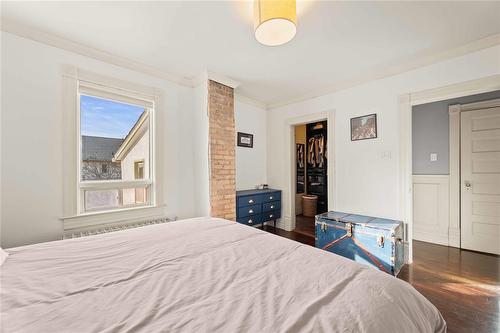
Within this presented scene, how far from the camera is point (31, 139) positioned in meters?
2.03


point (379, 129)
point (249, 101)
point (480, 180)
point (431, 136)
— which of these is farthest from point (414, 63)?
point (249, 101)

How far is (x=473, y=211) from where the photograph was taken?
120 inches

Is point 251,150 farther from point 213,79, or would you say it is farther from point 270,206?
Answer: point 213,79

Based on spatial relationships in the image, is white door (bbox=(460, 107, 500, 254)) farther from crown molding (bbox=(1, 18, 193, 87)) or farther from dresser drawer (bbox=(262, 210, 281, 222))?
crown molding (bbox=(1, 18, 193, 87))

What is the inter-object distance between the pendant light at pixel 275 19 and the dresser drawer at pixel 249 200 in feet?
7.51

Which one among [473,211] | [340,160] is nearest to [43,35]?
[340,160]

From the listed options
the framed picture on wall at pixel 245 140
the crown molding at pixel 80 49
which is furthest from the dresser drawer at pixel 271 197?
the crown molding at pixel 80 49

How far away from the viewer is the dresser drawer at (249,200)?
3432 mm

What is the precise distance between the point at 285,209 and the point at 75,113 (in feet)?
11.2

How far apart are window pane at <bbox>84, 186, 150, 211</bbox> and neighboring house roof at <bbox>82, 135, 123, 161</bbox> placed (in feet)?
1.28

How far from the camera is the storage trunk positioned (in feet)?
7.88

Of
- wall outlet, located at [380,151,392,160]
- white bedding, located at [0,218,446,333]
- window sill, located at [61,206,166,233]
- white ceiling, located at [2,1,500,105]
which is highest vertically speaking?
white ceiling, located at [2,1,500,105]

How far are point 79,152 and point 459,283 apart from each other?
13.7ft

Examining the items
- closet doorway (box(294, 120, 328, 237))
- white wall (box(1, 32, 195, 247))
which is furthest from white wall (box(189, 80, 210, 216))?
closet doorway (box(294, 120, 328, 237))
